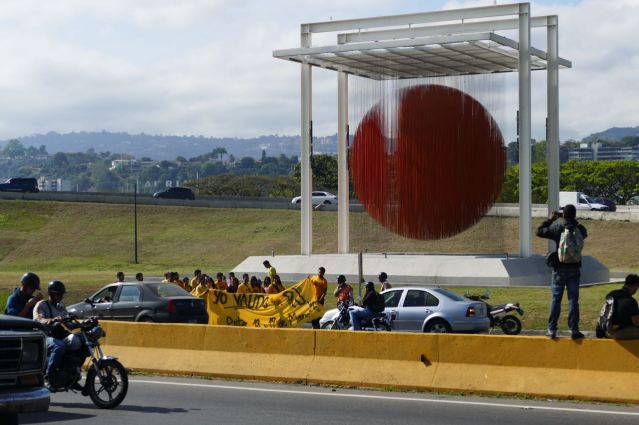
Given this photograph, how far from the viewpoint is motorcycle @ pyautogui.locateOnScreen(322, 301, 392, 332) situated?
75.0ft

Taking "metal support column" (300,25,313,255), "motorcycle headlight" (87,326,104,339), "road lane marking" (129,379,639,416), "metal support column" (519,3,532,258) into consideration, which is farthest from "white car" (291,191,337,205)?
"motorcycle headlight" (87,326,104,339)

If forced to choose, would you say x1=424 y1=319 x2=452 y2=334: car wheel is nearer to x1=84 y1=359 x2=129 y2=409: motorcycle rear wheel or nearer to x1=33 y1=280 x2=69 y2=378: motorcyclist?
x1=84 y1=359 x2=129 y2=409: motorcycle rear wheel

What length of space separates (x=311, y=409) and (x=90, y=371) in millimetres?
3015

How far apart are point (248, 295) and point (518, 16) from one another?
67.3ft

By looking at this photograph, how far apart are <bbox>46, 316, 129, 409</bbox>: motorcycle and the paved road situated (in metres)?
0.21

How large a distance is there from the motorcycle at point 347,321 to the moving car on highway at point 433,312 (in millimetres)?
460

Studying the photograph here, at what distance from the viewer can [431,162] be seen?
151 feet

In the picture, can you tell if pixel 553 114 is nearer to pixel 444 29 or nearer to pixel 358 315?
pixel 444 29

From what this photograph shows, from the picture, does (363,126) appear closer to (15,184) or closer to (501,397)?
(501,397)

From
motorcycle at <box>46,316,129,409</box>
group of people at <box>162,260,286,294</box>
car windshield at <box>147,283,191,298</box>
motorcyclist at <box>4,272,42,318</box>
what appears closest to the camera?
motorcycle at <box>46,316,129,409</box>

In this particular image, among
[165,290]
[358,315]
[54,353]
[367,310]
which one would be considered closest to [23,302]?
[54,353]

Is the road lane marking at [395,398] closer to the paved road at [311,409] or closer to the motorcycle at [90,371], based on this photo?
the paved road at [311,409]

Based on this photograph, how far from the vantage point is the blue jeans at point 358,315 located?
890 inches

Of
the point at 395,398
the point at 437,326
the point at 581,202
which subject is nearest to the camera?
the point at 395,398
